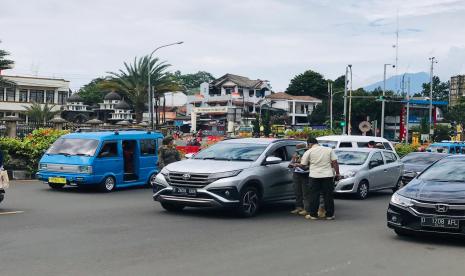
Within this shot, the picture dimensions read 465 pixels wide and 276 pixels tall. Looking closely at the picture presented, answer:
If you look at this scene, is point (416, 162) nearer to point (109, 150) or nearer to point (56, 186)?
point (109, 150)

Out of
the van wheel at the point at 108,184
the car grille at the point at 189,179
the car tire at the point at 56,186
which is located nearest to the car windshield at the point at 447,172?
the car grille at the point at 189,179

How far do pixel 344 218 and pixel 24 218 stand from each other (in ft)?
21.0

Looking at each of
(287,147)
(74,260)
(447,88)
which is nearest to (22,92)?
(287,147)

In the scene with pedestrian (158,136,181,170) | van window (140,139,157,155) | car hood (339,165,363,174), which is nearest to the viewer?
Answer: pedestrian (158,136,181,170)

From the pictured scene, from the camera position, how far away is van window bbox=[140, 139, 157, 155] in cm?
1889

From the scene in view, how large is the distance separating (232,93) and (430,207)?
330ft

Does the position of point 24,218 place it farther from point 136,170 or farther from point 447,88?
point 447,88

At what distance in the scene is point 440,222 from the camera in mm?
9281

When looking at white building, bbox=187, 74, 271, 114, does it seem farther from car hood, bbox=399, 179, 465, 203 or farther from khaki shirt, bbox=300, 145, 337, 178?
car hood, bbox=399, 179, 465, 203

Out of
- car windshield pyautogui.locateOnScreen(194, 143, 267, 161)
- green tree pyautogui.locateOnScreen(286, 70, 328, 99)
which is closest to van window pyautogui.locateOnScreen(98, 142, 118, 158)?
car windshield pyautogui.locateOnScreen(194, 143, 267, 161)

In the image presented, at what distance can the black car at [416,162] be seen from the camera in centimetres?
2130

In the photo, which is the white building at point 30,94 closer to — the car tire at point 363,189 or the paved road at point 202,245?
the car tire at point 363,189

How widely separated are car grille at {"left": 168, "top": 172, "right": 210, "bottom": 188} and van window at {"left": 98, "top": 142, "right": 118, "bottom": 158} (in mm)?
5880

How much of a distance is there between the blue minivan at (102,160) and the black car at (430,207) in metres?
9.57
